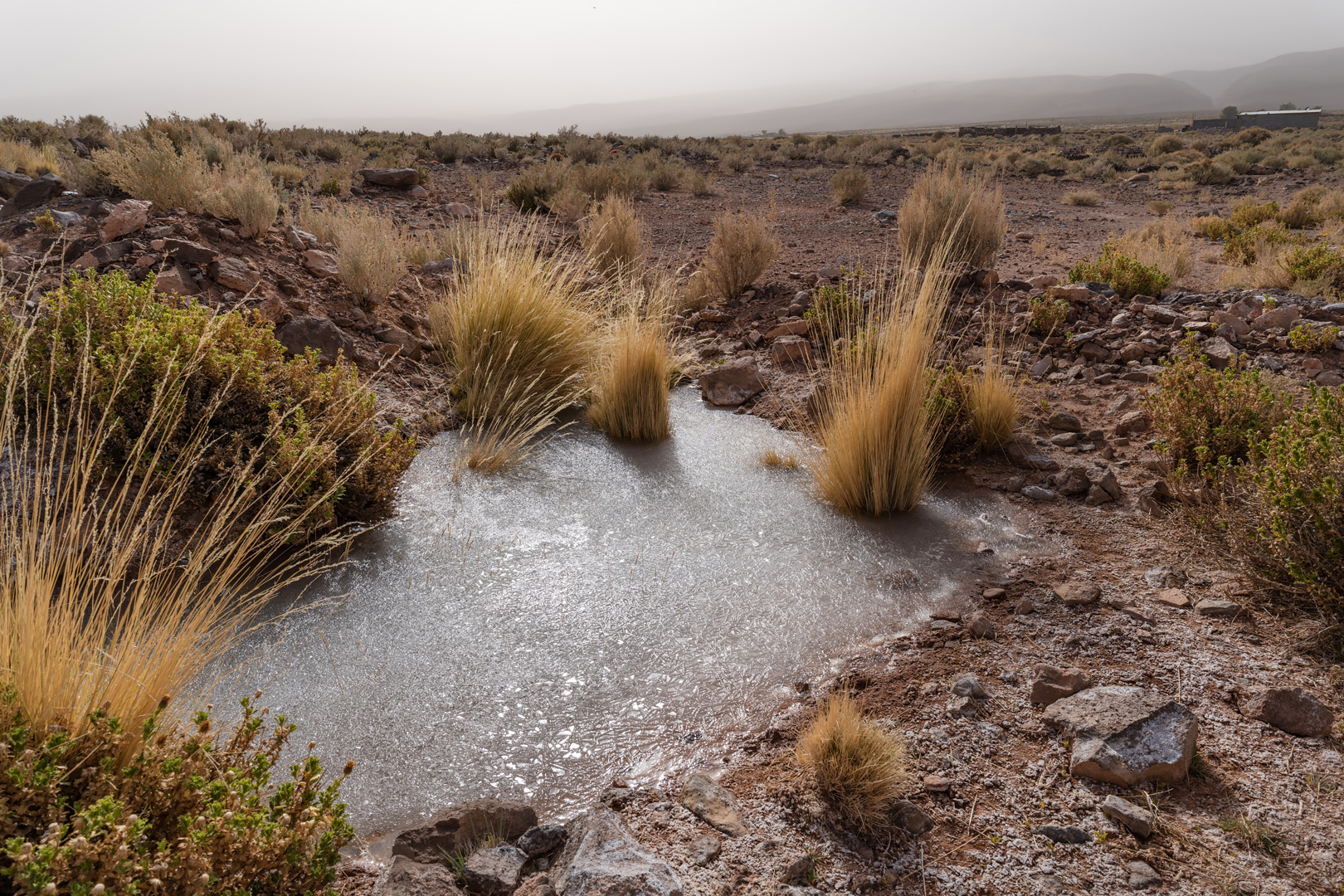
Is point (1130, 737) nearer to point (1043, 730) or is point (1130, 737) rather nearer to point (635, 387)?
point (1043, 730)

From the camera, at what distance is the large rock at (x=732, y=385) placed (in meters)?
5.14

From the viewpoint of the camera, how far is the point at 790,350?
5.55m

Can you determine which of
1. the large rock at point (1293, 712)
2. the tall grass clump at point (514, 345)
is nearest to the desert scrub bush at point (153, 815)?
the large rock at point (1293, 712)

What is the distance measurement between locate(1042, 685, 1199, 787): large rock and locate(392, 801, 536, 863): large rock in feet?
4.98

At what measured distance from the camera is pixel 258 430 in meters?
3.14

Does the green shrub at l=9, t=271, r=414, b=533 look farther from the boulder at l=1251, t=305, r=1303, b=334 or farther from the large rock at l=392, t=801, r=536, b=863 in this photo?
the boulder at l=1251, t=305, r=1303, b=334

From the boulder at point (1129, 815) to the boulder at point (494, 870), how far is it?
58.4 inches

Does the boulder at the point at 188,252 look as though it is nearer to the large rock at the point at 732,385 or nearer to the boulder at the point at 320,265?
the boulder at the point at 320,265

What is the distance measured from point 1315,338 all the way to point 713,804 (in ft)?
16.6

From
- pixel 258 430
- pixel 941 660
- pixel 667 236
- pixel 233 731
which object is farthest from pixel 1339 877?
pixel 667 236

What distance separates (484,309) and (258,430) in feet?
6.19

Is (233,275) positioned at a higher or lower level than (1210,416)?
higher

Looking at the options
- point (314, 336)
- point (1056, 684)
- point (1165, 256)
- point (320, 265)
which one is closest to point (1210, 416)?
point (1056, 684)

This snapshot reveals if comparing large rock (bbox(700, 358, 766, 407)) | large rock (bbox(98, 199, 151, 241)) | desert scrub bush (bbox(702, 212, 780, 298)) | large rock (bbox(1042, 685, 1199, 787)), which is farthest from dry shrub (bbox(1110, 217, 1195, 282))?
large rock (bbox(98, 199, 151, 241))
